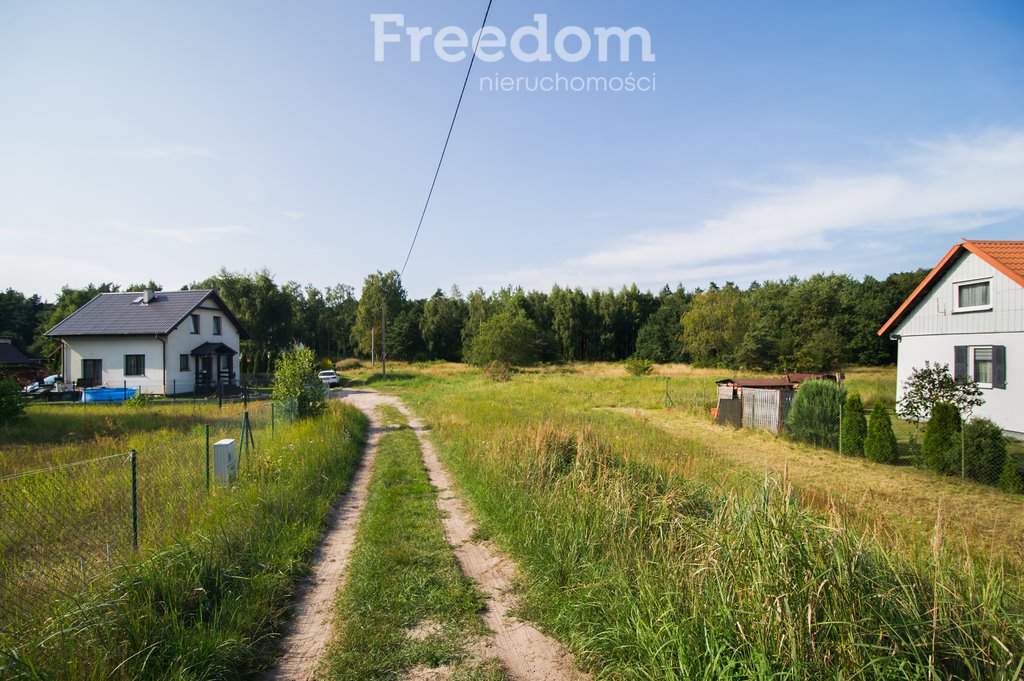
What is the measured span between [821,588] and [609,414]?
17365 mm

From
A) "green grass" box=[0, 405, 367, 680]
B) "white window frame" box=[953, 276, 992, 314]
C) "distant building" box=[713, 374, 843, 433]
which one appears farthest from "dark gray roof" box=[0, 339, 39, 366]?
"white window frame" box=[953, 276, 992, 314]

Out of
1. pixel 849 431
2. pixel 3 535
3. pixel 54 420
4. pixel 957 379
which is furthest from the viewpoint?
pixel 54 420

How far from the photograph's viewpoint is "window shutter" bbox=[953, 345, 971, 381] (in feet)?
52.7

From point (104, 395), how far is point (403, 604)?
98.4 ft

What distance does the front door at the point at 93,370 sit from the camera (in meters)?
28.6

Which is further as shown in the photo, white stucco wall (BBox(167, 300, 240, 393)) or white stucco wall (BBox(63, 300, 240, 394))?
white stucco wall (BBox(167, 300, 240, 393))

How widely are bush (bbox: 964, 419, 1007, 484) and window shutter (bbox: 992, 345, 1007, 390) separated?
6116 mm

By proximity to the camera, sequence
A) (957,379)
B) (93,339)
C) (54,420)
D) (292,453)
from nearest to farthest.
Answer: (292,453)
(957,379)
(54,420)
(93,339)

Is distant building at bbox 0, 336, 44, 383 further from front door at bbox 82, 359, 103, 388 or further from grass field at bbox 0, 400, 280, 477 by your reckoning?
grass field at bbox 0, 400, 280, 477

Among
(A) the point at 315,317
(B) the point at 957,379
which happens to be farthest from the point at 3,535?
(A) the point at 315,317

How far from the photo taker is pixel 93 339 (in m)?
28.7

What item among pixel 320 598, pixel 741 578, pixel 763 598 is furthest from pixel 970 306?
pixel 320 598

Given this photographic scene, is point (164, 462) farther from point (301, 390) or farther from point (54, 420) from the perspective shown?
point (54, 420)

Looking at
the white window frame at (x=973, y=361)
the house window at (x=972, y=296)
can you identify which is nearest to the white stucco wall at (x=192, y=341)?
the white window frame at (x=973, y=361)
